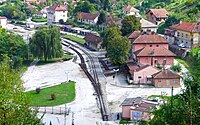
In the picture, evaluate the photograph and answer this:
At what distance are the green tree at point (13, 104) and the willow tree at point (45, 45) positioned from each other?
2568 centimetres

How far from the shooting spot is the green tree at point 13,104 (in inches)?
384

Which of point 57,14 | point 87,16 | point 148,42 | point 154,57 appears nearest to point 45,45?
point 148,42

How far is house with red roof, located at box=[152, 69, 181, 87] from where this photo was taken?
2767 cm

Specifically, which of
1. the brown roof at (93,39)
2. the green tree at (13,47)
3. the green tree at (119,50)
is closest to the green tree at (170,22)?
the brown roof at (93,39)

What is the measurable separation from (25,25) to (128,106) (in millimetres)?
45619

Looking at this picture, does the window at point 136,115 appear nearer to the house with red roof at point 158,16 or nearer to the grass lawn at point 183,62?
the grass lawn at point 183,62

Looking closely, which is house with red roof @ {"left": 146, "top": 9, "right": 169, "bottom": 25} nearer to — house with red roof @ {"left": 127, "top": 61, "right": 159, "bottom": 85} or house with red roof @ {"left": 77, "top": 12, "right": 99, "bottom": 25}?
house with red roof @ {"left": 77, "top": 12, "right": 99, "bottom": 25}

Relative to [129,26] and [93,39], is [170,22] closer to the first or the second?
[129,26]

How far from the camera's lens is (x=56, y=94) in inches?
1029

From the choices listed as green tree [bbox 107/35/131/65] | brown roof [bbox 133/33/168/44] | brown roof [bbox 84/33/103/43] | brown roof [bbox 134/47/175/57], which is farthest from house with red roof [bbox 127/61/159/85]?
brown roof [bbox 84/33/103/43]

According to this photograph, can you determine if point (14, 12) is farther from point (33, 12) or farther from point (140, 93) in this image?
point (140, 93)

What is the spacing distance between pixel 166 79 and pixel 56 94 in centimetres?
823

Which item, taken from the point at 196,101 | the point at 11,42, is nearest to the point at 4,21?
the point at 11,42

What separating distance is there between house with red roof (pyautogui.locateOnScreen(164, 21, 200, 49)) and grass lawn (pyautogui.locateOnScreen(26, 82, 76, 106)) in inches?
559
